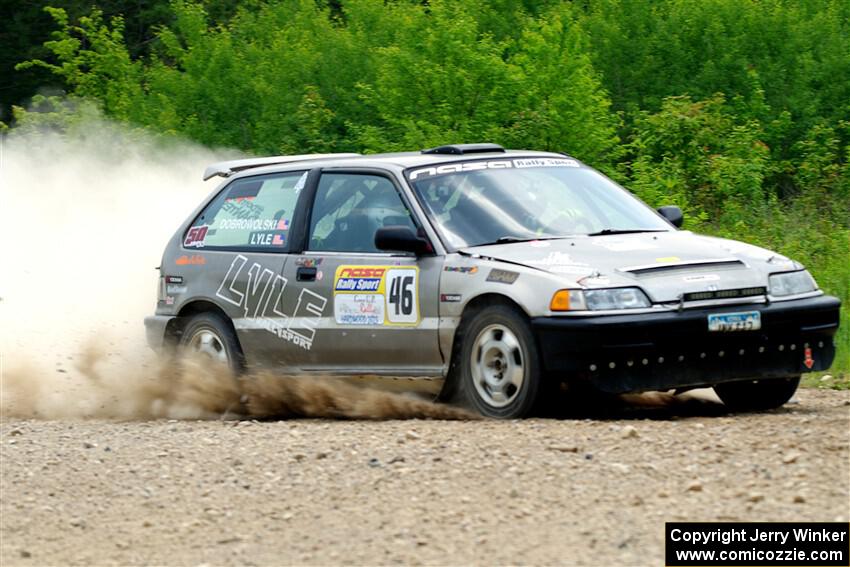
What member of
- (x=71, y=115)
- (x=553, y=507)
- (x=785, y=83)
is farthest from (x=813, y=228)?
(x=71, y=115)

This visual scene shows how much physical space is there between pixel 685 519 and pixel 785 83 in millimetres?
16663

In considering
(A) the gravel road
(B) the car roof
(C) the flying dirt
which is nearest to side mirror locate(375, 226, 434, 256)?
(B) the car roof

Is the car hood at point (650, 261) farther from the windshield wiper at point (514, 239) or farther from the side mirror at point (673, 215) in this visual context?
the side mirror at point (673, 215)

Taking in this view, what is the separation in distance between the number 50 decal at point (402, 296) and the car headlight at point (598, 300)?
1077 millimetres

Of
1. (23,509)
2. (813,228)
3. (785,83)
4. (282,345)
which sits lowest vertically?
(23,509)

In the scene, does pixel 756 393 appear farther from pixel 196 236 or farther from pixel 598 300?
pixel 196 236

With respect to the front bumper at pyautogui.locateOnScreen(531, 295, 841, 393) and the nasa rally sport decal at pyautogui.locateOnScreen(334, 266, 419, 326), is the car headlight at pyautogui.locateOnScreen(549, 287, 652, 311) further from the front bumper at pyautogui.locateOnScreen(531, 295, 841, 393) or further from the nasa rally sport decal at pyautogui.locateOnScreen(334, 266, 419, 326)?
the nasa rally sport decal at pyautogui.locateOnScreen(334, 266, 419, 326)

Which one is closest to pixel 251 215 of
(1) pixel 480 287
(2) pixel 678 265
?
(1) pixel 480 287

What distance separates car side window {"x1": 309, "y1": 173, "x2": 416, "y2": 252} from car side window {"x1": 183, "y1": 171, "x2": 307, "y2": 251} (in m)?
0.25

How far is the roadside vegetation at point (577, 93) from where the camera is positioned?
17.5 meters

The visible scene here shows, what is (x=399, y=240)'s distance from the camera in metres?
8.48

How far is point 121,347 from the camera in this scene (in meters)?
12.3

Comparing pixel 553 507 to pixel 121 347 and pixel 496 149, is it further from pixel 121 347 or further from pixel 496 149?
pixel 121 347

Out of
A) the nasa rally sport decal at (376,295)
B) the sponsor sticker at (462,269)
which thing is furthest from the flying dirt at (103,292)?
the sponsor sticker at (462,269)
